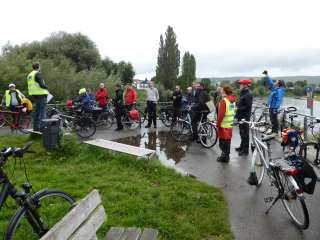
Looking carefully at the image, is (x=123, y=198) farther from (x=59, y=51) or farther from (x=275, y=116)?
(x=59, y=51)

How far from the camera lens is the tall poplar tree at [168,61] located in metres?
54.2

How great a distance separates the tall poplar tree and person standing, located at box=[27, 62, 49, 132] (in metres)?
48.0

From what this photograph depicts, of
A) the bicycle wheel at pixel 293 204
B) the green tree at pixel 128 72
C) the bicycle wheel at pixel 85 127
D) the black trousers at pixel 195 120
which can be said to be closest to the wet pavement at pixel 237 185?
the bicycle wheel at pixel 293 204

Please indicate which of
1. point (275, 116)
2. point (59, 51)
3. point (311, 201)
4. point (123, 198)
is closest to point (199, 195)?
point (123, 198)

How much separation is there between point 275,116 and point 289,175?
6.23 m

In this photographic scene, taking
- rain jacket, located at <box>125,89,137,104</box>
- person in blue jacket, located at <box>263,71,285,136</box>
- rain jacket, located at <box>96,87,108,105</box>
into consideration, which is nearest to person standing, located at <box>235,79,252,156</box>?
person in blue jacket, located at <box>263,71,285,136</box>

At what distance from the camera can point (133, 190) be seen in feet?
13.2

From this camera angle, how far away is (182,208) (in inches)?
137

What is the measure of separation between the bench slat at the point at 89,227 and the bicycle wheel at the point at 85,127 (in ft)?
20.7

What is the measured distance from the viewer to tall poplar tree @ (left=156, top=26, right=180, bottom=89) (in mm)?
54156

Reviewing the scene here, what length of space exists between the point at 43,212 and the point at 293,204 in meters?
3.20

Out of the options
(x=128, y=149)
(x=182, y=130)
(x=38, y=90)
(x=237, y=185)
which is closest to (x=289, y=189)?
(x=237, y=185)

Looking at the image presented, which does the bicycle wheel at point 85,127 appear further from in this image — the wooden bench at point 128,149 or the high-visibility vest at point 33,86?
the wooden bench at point 128,149

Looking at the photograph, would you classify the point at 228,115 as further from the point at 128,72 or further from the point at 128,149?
the point at 128,72
